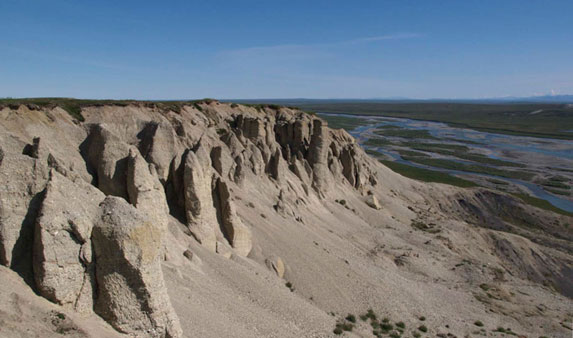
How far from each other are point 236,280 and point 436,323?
13.2m

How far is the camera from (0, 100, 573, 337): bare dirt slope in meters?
10.7

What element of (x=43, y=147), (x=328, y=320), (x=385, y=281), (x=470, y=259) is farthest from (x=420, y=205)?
(x=43, y=147)

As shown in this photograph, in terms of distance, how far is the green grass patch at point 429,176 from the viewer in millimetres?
77688

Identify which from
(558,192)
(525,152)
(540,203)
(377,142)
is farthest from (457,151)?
(540,203)

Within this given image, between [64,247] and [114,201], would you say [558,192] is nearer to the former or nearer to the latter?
[114,201]

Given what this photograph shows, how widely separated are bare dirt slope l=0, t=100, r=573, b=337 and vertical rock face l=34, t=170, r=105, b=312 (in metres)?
0.04

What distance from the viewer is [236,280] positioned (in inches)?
788

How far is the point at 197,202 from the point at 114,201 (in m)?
10.1

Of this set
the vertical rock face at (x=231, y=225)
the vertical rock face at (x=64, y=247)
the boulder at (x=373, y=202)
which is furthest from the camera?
the boulder at (x=373, y=202)

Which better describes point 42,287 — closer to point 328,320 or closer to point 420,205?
point 328,320

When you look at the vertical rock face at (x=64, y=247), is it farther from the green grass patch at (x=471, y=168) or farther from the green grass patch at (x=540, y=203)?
the green grass patch at (x=471, y=168)

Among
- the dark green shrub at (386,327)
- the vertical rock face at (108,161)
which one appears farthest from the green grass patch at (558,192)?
the vertical rock face at (108,161)

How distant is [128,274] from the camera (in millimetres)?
11156

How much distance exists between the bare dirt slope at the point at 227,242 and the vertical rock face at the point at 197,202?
8cm
